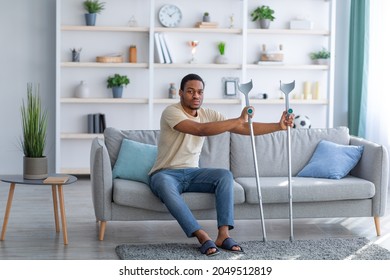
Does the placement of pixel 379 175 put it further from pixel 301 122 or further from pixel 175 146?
pixel 301 122

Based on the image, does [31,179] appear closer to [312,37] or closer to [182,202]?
[182,202]

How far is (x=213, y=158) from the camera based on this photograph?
566 cm

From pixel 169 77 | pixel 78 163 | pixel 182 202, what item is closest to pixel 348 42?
pixel 169 77

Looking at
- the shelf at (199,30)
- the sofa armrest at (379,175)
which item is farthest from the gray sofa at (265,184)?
the shelf at (199,30)

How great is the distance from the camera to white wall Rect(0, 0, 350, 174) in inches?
320

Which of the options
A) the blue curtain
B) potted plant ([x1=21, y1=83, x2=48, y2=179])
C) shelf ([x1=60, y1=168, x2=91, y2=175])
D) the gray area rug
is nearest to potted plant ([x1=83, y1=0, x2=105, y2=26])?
shelf ([x1=60, y1=168, x2=91, y2=175])

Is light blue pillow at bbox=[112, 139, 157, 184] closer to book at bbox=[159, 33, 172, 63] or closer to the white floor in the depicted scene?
the white floor

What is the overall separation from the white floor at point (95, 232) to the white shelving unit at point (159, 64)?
1815 mm

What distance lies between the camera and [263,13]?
26.5 feet

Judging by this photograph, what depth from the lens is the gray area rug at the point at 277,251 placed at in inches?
185

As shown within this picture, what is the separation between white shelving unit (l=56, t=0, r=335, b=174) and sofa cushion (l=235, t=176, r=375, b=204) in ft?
9.19

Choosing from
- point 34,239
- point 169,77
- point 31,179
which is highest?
point 169,77

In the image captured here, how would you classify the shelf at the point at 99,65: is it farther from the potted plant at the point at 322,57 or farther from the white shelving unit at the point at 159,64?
the potted plant at the point at 322,57
